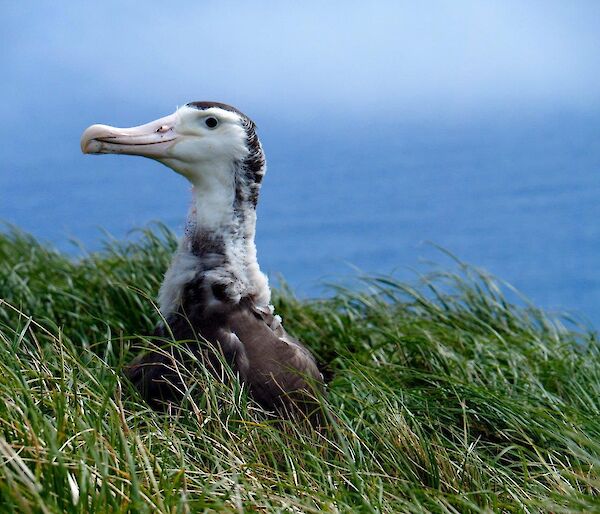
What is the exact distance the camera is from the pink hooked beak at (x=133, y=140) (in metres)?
3.53

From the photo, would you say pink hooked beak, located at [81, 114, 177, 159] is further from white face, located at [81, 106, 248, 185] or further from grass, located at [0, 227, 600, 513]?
grass, located at [0, 227, 600, 513]

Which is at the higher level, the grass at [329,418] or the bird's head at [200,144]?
the bird's head at [200,144]

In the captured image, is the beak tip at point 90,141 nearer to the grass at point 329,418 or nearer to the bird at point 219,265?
the bird at point 219,265

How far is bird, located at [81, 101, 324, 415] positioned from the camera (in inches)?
133

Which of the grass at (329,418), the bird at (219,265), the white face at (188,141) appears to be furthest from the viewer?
the white face at (188,141)

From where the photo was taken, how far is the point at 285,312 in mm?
5004

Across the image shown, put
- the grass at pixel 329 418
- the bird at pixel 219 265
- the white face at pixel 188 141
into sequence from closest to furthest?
the grass at pixel 329 418 < the bird at pixel 219 265 < the white face at pixel 188 141

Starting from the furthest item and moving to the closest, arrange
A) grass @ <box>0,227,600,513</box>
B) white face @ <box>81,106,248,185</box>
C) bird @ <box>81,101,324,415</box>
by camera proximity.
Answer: white face @ <box>81,106,248,185</box>, bird @ <box>81,101,324,415</box>, grass @ <box>0,227,600,513</box>

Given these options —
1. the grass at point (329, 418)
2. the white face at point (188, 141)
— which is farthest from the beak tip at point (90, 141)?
the grass at point (329, 418)

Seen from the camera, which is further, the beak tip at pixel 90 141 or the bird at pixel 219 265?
the beak tip at pixel 90 141

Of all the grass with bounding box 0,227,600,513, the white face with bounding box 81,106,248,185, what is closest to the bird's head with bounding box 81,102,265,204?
the white face with bounding box 81,106,248,185

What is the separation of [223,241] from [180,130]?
383 mm

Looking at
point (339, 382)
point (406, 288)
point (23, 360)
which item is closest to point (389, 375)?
point (339, 382)

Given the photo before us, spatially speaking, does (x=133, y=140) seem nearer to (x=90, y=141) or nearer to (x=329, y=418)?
(x=90, y=141)
